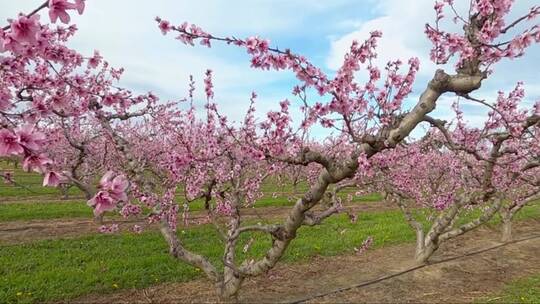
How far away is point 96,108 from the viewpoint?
591cm

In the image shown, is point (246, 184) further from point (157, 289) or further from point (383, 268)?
point (383, 268)

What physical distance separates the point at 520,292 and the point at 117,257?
819 centimetres

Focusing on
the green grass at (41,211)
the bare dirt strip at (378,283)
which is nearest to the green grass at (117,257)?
the bare dirt strip at (378,283)

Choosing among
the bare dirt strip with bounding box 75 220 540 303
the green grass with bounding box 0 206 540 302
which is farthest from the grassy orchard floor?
the bare dirt strip with bounding box 75 220 540 303

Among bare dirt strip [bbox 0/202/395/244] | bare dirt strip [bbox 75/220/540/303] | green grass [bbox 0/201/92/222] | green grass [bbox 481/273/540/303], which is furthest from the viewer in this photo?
green grass [bbox 0/201/92/222]

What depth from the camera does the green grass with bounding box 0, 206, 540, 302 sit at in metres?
7.27

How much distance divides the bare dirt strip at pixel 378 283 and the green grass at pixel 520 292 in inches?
5.7

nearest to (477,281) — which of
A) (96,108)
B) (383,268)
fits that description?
(383,268)

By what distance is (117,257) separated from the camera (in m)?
9.12

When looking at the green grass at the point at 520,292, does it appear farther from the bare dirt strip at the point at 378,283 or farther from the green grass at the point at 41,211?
the green grass at the point at 41,211

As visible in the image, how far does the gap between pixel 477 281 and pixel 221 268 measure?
523cm

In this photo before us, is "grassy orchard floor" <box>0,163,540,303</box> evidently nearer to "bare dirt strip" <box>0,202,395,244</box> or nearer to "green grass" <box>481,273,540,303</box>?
"green grass" <box>481,273,540,303</box>

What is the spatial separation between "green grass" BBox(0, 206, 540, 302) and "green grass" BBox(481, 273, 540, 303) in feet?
9.73

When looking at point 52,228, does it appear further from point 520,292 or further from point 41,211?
point 520,292
